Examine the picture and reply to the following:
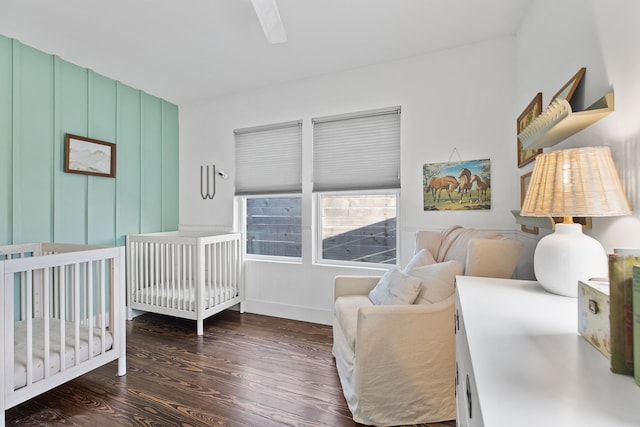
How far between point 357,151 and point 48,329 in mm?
2483

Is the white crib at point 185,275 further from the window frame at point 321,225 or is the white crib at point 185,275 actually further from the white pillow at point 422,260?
the white pillow at point 422,260

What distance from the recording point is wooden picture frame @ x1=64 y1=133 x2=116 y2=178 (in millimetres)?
2555

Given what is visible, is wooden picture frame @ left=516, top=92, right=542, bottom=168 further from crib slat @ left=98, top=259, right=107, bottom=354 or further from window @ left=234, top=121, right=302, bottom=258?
crib slat @ left=98, top=259, right=107, bottom=354

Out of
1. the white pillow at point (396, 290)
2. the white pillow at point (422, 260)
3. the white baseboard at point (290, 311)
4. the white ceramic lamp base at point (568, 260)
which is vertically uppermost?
the white ceramic lamp base at point (568, 260)

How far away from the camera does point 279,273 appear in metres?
3.11

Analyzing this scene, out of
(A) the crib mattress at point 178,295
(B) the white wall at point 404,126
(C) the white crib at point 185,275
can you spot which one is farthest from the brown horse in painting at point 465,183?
(A) the crib mattress at point 178,295

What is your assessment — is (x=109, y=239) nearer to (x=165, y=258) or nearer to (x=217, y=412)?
Answer: (x=165, y=258)

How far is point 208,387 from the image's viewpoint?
186 cm

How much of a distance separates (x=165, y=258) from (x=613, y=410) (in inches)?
125

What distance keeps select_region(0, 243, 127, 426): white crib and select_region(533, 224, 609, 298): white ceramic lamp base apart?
2252 millimetres

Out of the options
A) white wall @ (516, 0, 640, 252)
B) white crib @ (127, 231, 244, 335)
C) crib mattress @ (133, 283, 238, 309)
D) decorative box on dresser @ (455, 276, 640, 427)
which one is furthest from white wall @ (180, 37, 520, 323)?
decorative box on dresser @ (455, 276, 640, 427)

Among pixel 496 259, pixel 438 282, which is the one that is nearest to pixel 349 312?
pixel 438 282

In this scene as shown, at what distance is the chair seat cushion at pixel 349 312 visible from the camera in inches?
66.8

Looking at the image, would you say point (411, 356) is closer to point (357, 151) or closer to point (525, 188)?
point (525, 188)
